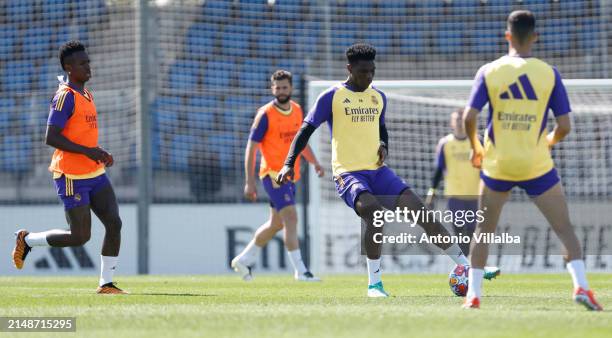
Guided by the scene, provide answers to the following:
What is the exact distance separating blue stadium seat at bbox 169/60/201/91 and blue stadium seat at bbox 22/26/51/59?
8.05 ft

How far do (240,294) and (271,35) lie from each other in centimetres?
1261

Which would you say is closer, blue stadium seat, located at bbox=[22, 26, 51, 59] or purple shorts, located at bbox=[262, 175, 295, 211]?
purple shorts, located at bbox=[262, 175, 295, 211]

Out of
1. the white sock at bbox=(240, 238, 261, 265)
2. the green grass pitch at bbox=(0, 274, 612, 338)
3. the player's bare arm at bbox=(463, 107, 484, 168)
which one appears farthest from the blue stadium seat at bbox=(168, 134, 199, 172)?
the player's bare arm at bbox=(463, 107, 484, 168)

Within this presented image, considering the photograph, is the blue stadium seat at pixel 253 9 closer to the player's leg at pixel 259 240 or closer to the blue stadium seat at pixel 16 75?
the blue stadium seat at pixel 16 75

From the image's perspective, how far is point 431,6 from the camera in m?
22.7

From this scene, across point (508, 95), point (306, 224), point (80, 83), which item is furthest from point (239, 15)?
point (508, 95)

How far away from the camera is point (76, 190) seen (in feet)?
32.8

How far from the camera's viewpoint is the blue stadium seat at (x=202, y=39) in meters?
22.3

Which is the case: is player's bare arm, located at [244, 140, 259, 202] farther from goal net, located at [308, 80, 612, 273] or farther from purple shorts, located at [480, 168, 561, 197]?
purple shorts, located at [480, 168, 561, 197]

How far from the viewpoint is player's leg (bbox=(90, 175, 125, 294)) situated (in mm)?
10094

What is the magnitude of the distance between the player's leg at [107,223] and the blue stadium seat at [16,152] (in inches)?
396

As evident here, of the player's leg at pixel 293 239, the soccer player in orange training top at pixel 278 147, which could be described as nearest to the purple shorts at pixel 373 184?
the soccer player in orange training top at pixel 278 147

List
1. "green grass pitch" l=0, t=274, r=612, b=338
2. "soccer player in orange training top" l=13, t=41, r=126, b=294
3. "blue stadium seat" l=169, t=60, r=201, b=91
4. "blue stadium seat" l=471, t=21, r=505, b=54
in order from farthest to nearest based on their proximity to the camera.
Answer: "blue stadium seat" l=169, t=60, r=201, b=91 → "blue stadium seat" l=471, t=21, r=505, b=54 → "soccer player in orange training top" l=13, t=41, r=126, b=294 → "green grass pitch" l=0, t=274, r=612, b=338

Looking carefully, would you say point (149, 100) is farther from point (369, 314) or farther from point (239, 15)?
point (369, 314)
